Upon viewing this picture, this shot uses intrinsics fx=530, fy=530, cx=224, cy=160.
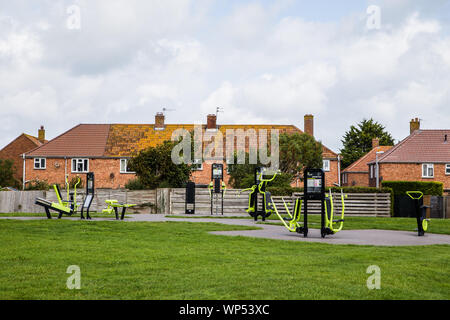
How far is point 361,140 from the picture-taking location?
77.8 metres

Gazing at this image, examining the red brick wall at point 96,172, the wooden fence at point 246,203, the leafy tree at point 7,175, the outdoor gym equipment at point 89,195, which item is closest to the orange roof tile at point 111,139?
the red brick wall at point 96,172

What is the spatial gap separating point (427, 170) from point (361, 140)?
28031mm

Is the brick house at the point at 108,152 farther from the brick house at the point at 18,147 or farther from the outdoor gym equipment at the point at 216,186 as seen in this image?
the outdoor gym equipment at the point at 216,186

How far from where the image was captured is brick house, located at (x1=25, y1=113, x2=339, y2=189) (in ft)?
170

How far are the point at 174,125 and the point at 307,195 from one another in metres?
42.9

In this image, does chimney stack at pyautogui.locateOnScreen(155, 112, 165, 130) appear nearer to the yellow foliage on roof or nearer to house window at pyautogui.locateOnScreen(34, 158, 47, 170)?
the yellow foliage on roof

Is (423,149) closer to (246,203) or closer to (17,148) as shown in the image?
(246,203)

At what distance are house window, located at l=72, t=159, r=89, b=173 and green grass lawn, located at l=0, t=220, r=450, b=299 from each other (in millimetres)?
38751

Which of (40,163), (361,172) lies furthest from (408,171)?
(40,163)

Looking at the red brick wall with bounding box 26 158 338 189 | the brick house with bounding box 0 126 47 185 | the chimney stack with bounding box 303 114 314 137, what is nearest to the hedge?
the chimney stack with bounding box 303 114 314 137

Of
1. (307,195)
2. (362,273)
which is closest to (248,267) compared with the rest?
(362,273)

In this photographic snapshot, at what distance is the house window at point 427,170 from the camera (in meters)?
49.8

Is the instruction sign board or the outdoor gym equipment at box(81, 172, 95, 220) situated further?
the outdoor gym equipment at box(81, 172, 95, 220)
